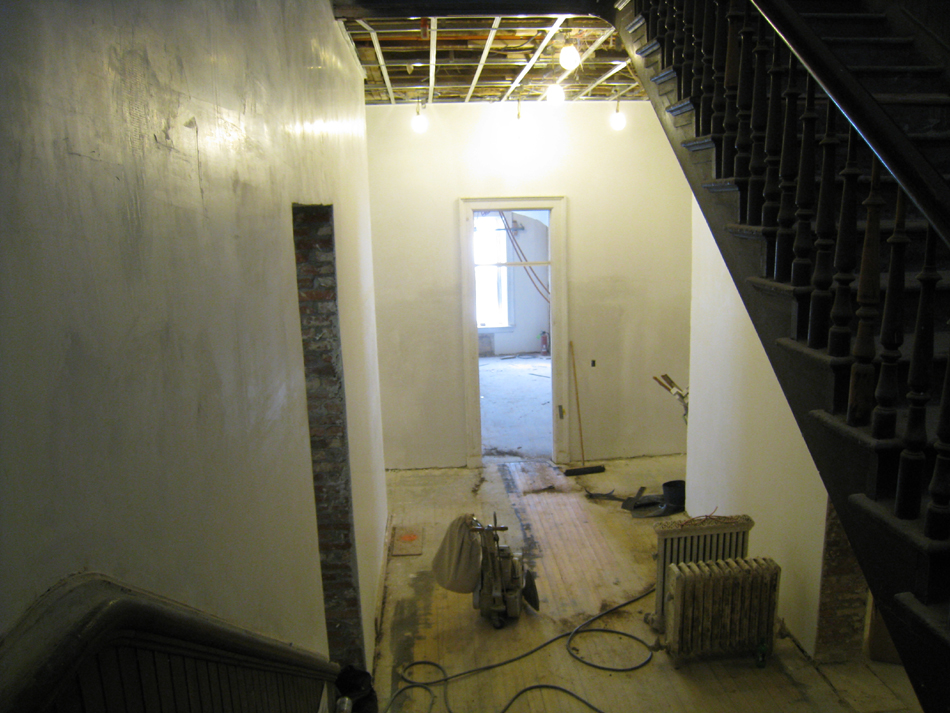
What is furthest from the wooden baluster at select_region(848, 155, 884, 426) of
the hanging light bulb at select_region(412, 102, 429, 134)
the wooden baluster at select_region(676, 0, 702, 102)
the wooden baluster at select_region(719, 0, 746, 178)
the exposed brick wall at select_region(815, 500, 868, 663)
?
the hanging light bulb at select_region(412, 102, 429, 134)

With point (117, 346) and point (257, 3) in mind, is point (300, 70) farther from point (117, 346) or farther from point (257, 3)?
point (117, 346)

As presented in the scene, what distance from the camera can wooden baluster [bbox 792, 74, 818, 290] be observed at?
185cm

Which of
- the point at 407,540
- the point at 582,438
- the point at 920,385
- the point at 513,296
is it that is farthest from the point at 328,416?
the point at 513,296

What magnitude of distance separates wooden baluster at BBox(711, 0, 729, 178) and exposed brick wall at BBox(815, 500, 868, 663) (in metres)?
2.30

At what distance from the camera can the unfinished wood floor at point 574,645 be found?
12.1ft

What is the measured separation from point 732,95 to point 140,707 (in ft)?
8.36

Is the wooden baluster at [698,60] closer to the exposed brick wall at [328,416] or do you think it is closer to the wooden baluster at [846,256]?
the wooden baluster at [846,256]

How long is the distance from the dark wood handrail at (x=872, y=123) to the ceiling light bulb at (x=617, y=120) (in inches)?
202

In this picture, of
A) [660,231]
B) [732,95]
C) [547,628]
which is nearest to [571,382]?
[660,231]

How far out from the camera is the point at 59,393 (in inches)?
33.0

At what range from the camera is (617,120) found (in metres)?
6.80

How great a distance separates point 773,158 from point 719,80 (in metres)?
0.57

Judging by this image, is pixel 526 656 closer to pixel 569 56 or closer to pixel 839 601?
pixel 839 601

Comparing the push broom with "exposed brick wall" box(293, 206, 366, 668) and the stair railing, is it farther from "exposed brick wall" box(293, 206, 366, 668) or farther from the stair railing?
the stair railing
